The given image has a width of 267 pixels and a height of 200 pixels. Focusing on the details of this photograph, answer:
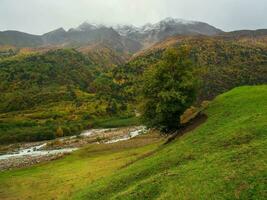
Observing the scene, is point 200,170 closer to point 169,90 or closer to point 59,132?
point 169,90

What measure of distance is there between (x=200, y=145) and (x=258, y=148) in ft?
34.0

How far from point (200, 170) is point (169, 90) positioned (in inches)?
1253

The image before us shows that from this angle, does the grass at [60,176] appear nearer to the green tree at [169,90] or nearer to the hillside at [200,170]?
the hillside at [200,170]

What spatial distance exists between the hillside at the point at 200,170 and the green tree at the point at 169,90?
4752 millimetres

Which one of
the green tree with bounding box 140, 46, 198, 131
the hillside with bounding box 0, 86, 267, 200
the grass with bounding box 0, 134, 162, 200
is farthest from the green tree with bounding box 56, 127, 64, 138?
the green tree with bounding box 140, 46, 198, 131

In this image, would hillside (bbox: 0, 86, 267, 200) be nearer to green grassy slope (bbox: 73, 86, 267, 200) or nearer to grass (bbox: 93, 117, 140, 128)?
green grassy slope (bbox: 73, 86, 267, 200)

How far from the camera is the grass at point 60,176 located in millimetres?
58894

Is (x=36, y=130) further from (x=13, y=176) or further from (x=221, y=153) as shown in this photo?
(x=221, y=153)

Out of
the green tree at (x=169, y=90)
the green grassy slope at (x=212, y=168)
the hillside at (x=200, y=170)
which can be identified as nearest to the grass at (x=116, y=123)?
the hillside at (x=200, y=170)

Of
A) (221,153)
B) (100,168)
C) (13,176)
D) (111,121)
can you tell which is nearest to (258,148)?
(221,153)

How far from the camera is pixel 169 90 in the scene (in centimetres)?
6650

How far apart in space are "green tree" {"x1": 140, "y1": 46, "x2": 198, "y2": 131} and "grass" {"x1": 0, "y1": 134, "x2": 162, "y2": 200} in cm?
653

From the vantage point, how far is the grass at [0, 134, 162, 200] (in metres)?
58.9

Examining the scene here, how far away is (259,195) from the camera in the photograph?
2769 cm
